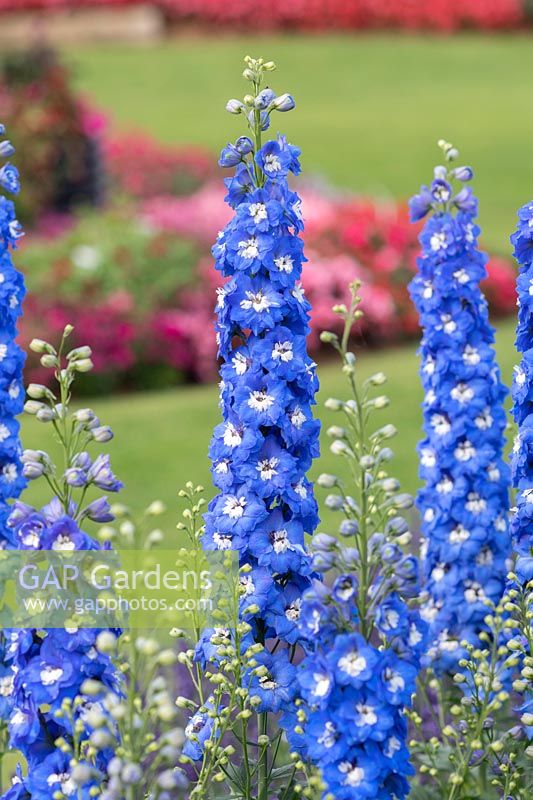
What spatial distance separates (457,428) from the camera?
12.3 feet

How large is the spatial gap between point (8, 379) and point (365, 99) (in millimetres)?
18243

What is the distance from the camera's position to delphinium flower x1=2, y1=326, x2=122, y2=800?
2744 mm

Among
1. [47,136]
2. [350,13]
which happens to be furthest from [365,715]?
[350,13]

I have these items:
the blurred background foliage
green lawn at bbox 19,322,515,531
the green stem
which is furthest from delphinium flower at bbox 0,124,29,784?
the blurred background foliage

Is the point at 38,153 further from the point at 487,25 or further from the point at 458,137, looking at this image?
the point at 487,25

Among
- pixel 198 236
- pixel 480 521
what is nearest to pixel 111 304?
pixel 198 236

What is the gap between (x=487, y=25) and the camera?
2506 centimetres

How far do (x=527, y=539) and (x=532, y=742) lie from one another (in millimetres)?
455

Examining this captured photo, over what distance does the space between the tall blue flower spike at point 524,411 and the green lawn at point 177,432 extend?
360 centimetres

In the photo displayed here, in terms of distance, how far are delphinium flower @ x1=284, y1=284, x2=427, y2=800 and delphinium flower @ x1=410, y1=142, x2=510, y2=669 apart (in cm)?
97

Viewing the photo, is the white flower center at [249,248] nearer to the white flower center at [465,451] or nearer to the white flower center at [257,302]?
the white flower center at [257,302]

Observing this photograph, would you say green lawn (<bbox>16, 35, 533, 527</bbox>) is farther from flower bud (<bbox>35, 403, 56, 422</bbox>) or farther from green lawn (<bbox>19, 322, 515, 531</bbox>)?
flower bud (<bbox>35, 403, 56, 422</bbox>)

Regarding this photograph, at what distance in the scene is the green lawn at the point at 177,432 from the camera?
765 cm

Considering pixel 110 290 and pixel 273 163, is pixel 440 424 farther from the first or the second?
pixel 110 290
